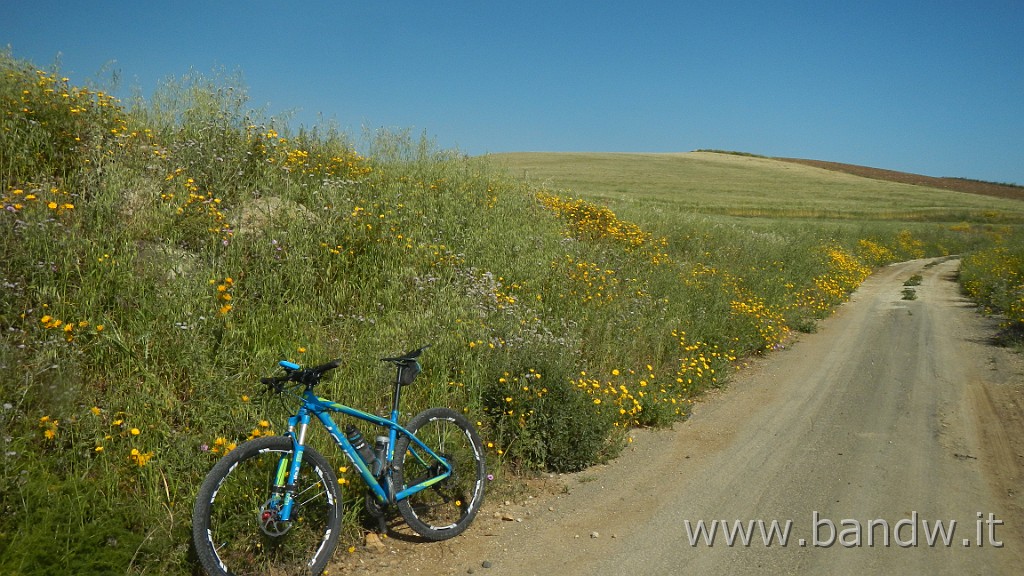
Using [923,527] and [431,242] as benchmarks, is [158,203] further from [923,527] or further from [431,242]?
[923,527]

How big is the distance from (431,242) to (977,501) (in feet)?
20.1

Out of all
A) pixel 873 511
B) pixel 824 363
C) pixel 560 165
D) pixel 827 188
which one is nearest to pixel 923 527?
pixel 873 511

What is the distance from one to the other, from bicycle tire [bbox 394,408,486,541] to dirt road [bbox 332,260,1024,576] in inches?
6.8

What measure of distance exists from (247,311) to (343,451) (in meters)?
2.01

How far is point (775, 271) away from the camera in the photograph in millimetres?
15641

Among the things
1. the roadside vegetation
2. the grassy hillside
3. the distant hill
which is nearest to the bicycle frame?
the roadside vegetation

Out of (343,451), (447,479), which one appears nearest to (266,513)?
(343,451)

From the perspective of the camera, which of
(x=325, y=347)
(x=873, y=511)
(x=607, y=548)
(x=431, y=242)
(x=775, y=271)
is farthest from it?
(x=775, y=271)

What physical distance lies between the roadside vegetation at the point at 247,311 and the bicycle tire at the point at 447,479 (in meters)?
0.42

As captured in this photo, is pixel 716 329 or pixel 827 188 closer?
pixel 716 329

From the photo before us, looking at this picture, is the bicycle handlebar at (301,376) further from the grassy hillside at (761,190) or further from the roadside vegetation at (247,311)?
the grassy hillside at (761,190)

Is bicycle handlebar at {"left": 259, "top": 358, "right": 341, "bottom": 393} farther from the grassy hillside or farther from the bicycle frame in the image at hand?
the grassy hillside

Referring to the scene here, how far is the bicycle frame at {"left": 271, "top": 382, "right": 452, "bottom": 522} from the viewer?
11.3 ft

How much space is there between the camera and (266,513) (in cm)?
335
